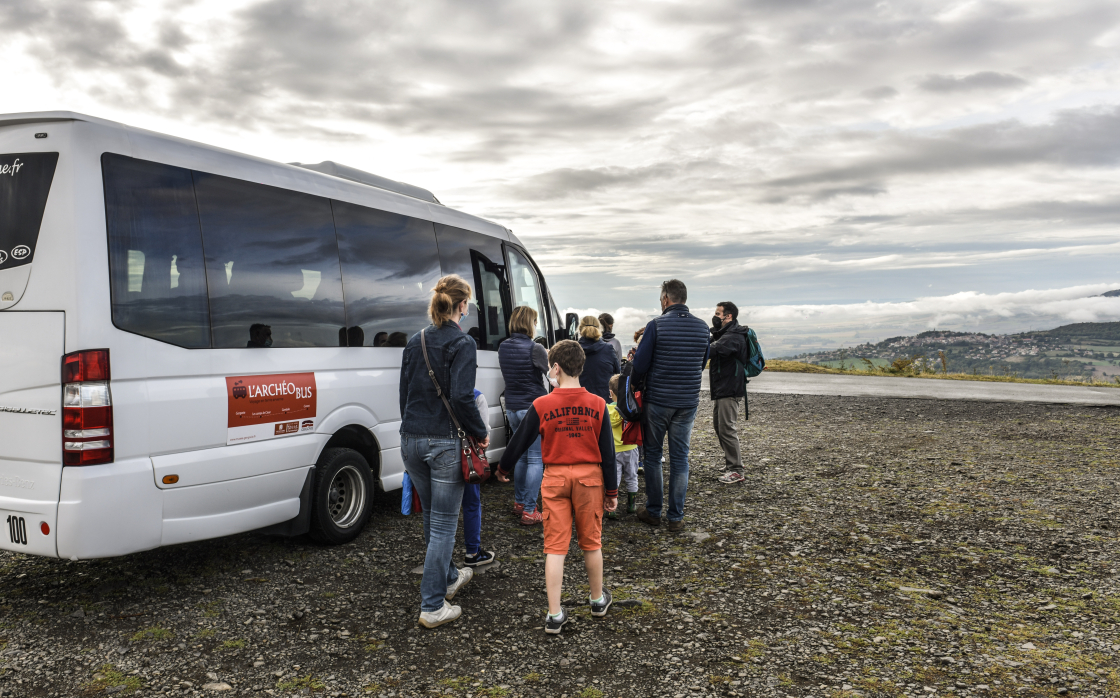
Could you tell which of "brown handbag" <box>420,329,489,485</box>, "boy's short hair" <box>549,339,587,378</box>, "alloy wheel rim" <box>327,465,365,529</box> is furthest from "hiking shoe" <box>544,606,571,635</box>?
"alloy wheel rim" <box>327,465,365,529</box>

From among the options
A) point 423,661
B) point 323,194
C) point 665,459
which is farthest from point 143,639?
point 665,459

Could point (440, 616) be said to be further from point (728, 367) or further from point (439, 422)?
point (728, 367)

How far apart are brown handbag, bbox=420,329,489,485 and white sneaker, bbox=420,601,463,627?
0.86 metres

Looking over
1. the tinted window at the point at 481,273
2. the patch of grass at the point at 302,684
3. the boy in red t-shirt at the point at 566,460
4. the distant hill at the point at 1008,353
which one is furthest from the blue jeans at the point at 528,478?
the distant hill at the point at 1008,353

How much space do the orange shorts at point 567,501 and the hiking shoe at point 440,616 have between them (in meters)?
0.81

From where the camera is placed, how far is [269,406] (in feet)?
16.3

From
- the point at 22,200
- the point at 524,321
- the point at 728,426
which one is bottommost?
the point at 728,426

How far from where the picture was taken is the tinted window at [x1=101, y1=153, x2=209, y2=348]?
4172mm

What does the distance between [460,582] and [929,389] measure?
56.8 feet

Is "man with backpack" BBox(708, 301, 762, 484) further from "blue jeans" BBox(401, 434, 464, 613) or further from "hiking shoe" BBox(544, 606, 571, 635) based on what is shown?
"blue jeans" BBox(401, 434, 464, 613)

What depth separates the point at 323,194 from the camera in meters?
5.82

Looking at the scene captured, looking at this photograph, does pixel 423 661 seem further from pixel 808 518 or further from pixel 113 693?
pixel 808 518

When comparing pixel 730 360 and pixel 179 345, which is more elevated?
pixel 179 345

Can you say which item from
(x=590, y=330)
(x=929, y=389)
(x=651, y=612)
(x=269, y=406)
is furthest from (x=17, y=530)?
(x=929, y=389)
